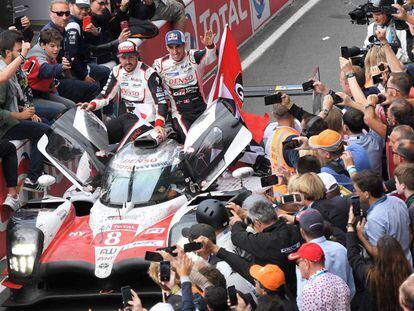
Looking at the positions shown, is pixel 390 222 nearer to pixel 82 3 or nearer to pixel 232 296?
pixel 232 296

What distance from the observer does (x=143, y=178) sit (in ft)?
49.1

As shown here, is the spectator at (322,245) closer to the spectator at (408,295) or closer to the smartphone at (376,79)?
the spectator at (408,295)

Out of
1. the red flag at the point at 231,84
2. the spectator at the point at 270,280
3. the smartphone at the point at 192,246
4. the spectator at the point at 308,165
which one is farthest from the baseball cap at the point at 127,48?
the spectator at the point at 270,280

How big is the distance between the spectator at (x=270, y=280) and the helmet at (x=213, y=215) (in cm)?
233

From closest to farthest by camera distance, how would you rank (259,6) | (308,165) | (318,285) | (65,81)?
(318,285) → (308,165) → (65,81) → (259,6)

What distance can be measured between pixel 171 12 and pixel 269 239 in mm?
9790

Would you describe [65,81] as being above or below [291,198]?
below

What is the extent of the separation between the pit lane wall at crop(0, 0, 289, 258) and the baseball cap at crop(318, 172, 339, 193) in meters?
5.47

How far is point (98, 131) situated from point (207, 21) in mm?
6494

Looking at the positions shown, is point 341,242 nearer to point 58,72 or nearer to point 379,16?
point 379,16

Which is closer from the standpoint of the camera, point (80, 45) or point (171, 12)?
Result: point (80, 45)

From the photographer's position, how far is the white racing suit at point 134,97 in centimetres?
1662

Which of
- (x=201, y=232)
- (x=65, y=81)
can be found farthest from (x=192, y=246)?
(x=65, y=81)

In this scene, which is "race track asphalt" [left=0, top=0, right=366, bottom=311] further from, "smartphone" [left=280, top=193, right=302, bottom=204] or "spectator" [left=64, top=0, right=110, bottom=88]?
"smartphone" [left=280, top=193, right=302, bottom=204]
